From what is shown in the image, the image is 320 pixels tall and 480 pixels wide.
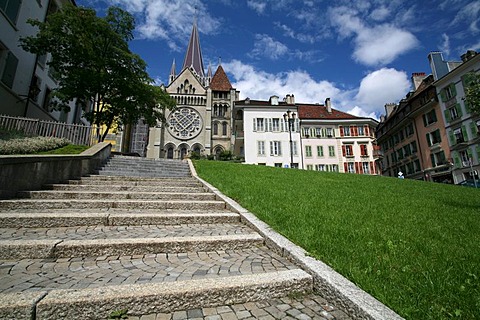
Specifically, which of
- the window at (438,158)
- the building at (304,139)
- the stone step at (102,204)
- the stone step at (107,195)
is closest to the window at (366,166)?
the building at (304,139)

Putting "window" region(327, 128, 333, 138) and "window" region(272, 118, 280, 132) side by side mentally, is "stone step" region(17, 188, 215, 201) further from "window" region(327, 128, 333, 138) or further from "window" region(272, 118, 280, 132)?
"window" region(327, 128, 333, 138)

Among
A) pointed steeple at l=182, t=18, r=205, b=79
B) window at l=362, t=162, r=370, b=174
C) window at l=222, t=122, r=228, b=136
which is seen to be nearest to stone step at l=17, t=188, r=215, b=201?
window at l=362, t=162, r=370, b=174

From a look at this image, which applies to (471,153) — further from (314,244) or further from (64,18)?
(64,18)

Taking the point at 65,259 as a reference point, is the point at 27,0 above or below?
above

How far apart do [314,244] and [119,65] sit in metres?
18.4

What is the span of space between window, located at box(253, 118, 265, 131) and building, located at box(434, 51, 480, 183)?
22657mm

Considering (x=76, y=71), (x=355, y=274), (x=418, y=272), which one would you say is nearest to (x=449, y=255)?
(x=418, y=272)

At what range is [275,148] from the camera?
116ft

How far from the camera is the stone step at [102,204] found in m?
4.62

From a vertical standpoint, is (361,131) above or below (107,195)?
above

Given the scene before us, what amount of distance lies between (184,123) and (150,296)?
4722 centimetres

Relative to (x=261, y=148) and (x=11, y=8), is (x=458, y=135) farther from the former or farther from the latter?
(x=11, y=8)

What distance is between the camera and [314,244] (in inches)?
119

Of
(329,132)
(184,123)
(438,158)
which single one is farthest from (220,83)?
(438,158)
